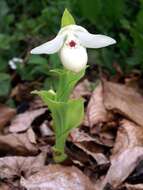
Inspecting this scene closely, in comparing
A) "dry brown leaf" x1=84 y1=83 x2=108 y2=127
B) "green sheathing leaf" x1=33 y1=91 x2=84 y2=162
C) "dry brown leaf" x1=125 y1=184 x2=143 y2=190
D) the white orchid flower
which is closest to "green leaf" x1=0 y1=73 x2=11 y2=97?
"dry brown leaf" x1=84 y1=83 x2=108 y2=127

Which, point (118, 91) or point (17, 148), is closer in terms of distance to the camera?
point (17, 148)

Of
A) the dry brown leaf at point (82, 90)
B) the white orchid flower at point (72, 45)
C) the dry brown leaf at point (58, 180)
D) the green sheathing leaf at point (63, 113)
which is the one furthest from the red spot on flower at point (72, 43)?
the dry brown leaf at point (82, 90)

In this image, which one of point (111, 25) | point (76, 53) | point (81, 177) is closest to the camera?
point (76, 53)

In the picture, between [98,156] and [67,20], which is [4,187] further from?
[67,20]

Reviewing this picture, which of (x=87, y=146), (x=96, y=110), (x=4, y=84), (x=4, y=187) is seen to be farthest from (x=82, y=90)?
(x=4, y=187)

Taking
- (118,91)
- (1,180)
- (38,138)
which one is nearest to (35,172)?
(1,180)

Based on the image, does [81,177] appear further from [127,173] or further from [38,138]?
[38,138]
